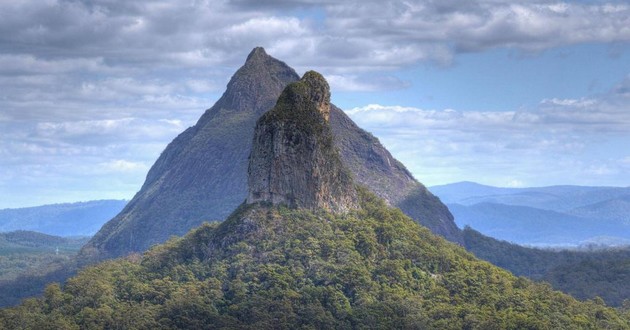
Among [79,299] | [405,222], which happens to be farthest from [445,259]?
[79,299]

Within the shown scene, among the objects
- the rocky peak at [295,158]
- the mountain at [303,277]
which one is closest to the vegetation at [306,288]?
the mountain at [303,277]

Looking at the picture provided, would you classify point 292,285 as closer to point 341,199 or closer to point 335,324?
point 335,324

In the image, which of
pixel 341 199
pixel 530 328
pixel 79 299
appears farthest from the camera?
pixel 341 199

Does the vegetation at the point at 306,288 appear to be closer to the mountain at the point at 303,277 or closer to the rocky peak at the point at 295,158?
the mountain at the point at 303,277

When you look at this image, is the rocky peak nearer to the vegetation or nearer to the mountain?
the mountain

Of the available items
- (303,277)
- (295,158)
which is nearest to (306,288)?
(303,277)

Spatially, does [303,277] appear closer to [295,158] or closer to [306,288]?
[306,288]
